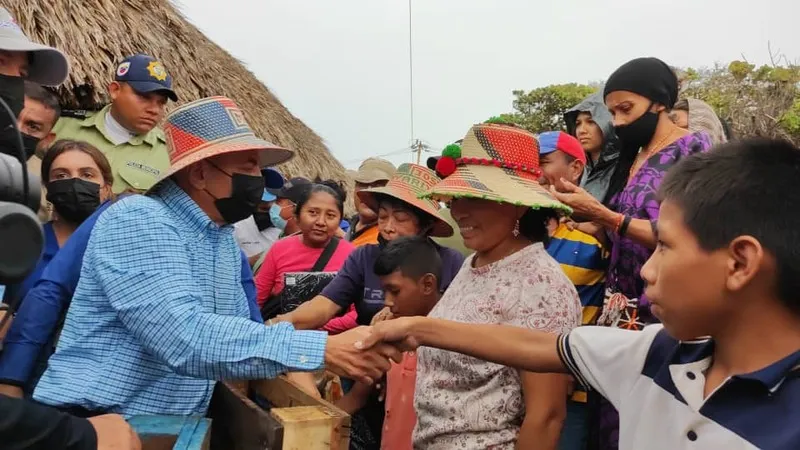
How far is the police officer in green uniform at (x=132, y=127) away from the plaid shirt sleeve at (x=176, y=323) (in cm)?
249

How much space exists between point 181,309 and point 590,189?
7.80ft

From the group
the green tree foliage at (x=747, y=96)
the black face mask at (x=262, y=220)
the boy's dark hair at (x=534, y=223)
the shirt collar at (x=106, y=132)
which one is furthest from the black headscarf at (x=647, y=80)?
the green tree foliage at (x=747, y=96)

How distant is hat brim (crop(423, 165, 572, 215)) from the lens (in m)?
2.31

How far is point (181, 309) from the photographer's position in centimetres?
203

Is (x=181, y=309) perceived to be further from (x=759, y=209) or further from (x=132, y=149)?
(x=132, y=149)

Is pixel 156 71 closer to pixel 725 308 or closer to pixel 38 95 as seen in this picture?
pixel 38 95

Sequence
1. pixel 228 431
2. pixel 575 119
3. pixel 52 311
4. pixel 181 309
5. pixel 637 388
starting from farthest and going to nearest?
pixel 575 119 → pixel 52 311 → pixel 228 431 → pixel 181 309 → pixel 637 388

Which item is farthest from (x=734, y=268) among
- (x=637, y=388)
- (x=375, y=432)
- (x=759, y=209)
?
(x=375, y=432)

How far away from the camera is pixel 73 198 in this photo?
3270 millimetres

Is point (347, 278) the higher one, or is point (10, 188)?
point (10, 188)

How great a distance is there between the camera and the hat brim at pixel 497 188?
90.9 inches

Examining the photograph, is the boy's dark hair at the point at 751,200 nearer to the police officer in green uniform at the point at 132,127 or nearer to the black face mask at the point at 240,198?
the black face mask at the point at 240,198

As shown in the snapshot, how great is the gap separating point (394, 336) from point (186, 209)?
31.4 inches

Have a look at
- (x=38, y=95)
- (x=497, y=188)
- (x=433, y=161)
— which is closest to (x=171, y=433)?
(x=497, y=188)
